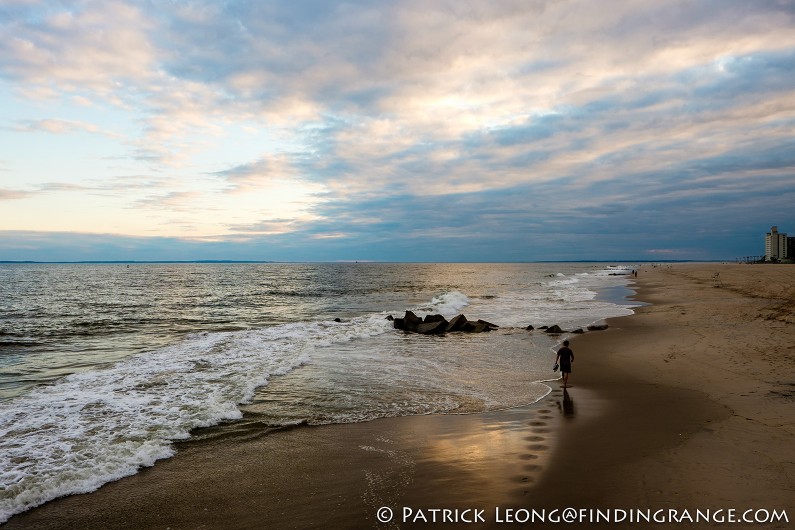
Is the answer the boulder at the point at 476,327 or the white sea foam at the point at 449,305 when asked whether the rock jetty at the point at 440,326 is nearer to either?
the boulder at the point at 476,327

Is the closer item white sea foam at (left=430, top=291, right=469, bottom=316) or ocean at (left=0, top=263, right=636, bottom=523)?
ocean at (left=0, top=263, right=636, bottom=523)

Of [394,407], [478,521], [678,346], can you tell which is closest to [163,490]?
[478,521]

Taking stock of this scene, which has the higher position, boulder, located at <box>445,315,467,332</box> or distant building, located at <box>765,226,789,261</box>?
distant building, located at <box>765,226,789,261</box>

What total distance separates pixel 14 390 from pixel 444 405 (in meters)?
13.0

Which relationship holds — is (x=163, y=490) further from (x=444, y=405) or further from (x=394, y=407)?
(x=444, y=405)

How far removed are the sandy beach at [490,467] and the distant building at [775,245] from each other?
175 meters

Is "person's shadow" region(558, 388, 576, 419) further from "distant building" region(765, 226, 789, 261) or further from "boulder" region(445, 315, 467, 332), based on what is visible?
"distant building" region(765, 226, 789, 261)

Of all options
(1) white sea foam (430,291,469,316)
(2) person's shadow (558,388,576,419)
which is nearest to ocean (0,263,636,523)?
(2) person's shadow (558,388,576,419)

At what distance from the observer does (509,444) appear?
868cm

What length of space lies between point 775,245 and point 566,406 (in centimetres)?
18548

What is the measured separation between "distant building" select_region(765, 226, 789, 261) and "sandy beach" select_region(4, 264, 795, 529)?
175 metres

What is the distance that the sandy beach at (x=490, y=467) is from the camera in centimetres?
629

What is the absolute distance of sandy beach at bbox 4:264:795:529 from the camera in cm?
629

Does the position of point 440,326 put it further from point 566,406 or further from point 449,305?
point 449,305
